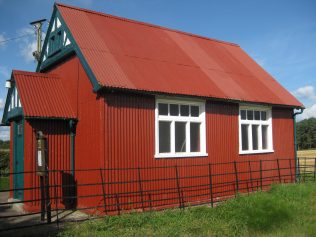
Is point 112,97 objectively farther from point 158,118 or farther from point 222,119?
point 222,119

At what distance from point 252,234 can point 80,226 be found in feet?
12.1

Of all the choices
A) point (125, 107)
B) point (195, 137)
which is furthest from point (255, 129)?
point (125, 107)

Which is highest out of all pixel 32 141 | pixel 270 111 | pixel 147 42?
pixel 147 42

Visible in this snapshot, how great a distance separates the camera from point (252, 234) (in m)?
8.45

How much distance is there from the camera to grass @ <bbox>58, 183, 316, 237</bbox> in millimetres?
8234

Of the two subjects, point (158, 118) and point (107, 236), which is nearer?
point (107, 236)

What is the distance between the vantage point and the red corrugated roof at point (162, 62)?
1152cm

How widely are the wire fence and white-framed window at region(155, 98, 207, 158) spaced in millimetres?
538

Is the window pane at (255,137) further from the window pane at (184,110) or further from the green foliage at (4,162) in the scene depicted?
the green foliage at (4,162)

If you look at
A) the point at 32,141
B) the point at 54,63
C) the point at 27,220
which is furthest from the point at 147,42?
the point at 27,220

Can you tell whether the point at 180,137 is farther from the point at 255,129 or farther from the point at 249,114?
the point at 255,129

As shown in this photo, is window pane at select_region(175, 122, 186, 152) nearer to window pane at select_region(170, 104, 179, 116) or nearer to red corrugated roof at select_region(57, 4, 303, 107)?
window pane at select_region(170, 104, 179, 116)

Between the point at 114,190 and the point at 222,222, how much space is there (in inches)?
121

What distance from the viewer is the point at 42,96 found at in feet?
39.2
